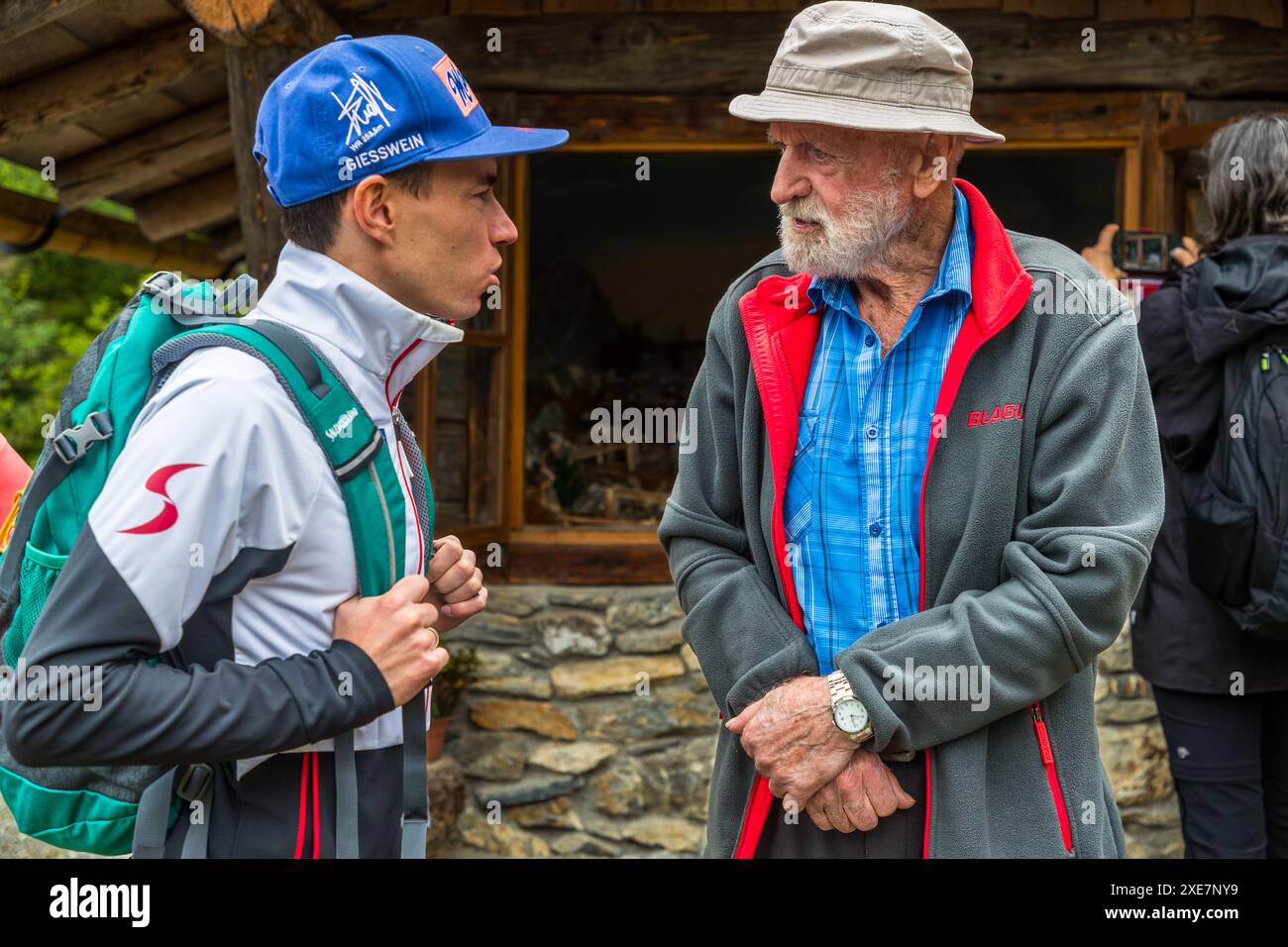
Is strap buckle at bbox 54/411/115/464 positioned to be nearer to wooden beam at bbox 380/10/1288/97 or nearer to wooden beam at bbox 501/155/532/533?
wooden beam at bbox 501/155/532/533

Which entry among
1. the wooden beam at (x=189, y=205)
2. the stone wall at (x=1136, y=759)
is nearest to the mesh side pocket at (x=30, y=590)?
the stone wall at (x=1136, y=759)

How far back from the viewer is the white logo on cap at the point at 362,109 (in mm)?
1614

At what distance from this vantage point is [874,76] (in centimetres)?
188

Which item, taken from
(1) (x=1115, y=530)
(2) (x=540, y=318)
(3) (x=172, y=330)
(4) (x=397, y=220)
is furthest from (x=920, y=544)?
(2) (x=540, y=318)

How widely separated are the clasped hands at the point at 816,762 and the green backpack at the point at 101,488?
63 cm

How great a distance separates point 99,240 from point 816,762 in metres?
6.97

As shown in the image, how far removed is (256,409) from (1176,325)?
7.87 ft

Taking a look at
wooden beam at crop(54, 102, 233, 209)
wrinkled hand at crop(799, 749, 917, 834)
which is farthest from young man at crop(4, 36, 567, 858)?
wooden beam at crop(54, 102, 233, 209)

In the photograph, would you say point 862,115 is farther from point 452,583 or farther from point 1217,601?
point 1217,601

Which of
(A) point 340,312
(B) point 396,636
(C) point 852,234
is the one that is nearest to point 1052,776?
(C) point 852,234

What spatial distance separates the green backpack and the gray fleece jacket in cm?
66

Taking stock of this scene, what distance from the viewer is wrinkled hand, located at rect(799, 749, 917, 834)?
6.00 feet

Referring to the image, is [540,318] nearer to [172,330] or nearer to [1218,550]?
[1218,550]

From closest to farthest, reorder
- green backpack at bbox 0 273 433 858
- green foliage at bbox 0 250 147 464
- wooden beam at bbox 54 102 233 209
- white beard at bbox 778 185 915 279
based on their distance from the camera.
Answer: green backpack at bbox 0 273 433 858, white beard at bbox 778 185 915 279, wooden beam at bbox 54 102 233 209, green foliage at bbox 0 250 147 464
